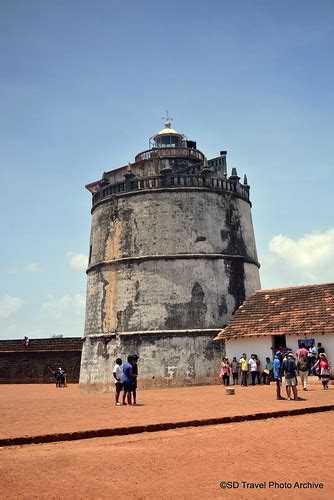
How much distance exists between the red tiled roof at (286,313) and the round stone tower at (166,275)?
1.09 meters

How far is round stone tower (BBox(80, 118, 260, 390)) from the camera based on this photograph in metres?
19.8

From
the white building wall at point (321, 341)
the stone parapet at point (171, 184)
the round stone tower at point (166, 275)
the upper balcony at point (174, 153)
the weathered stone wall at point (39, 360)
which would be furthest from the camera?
the weathered stone wall at point (39, 360)

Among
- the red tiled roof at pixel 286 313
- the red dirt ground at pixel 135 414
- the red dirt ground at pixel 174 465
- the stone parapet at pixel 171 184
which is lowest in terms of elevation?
the red dirt ground at pixel 174 465

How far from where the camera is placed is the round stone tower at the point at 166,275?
19.8 meters

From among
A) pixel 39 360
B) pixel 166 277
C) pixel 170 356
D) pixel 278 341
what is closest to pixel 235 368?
pixel 278 341

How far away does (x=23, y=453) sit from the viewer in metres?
6.54

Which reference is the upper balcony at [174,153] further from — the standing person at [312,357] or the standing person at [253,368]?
the standing person at [312,357]

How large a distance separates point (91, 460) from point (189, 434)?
2044 mm

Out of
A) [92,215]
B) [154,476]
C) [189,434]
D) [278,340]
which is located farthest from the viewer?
[92,215]

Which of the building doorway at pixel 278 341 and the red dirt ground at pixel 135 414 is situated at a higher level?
the building doorway at pixel 278 341

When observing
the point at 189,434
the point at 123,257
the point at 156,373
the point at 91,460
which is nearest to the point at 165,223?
the point at 123,257

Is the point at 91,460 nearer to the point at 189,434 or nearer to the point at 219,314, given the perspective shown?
the point at 189,434

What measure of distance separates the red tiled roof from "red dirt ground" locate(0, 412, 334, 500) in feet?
31.6

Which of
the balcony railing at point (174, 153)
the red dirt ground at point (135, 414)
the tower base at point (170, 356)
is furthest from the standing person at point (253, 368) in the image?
the balcony railing at point (174, 153)
